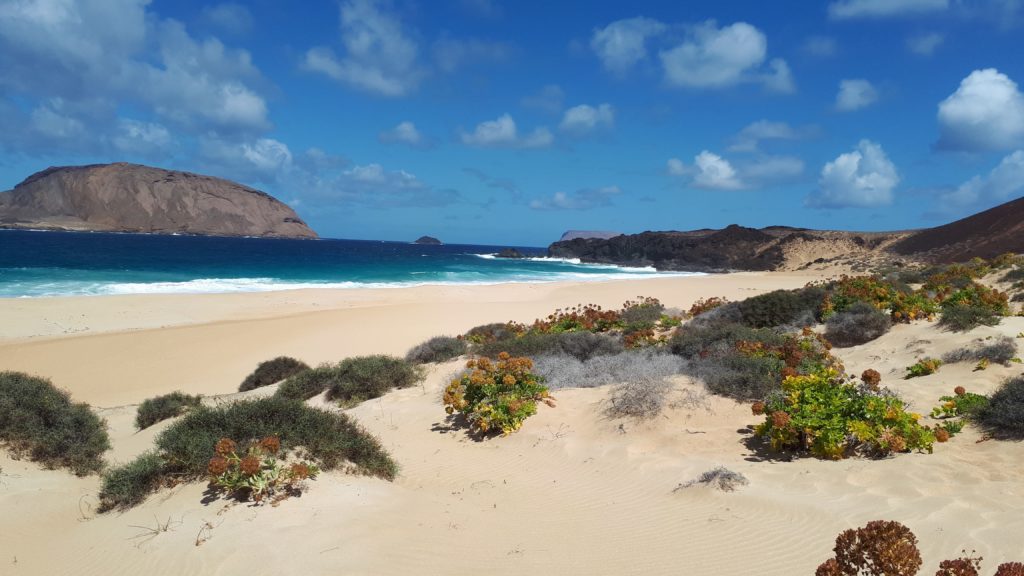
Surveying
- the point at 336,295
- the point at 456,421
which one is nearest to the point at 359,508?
the point at 456,421

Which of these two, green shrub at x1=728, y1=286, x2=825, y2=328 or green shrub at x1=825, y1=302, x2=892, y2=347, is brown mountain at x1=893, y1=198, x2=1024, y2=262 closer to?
green shrub at x1=728, y1=286, x2=825, y2=328

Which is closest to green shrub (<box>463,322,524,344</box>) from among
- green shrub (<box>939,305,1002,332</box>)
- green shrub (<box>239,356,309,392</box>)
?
green shrub (<box>239,356,309,392</box>)

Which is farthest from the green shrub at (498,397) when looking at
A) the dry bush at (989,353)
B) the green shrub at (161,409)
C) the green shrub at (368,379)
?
the dry bush at (989,353)

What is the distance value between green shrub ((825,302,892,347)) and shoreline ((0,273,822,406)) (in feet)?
32.7

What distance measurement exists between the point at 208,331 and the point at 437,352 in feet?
32.2

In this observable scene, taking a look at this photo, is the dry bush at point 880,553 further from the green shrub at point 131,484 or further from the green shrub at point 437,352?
the green shrub at point 437,352

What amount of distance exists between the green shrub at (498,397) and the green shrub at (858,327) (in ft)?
21.4

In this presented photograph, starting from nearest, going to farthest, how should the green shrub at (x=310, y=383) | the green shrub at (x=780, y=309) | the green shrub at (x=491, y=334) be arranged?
1. the green shrub at (x=310, y=383)
2. the green shrub at (x=780, y=309)
3. the green shrub at (x=491, y=334)

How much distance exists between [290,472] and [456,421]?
3270 millimetres

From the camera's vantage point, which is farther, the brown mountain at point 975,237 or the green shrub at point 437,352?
the brown mountain at point 975,237

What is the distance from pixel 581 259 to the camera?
8038 cm

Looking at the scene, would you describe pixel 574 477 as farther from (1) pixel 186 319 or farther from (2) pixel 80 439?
(1) pixel 186 319

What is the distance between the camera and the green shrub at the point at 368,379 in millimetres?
9242

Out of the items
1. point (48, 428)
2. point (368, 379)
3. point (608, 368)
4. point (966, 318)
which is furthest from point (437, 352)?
point (966, 318)
